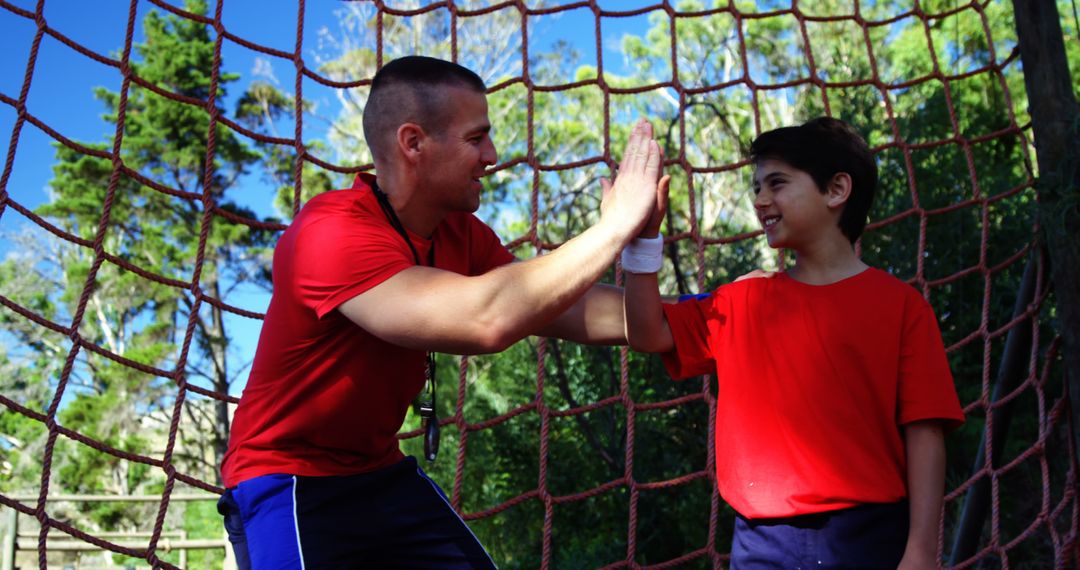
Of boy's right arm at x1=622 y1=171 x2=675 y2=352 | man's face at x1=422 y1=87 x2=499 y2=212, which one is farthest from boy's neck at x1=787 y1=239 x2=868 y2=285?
man's face at x1=422 y1=87 x2=499 y2=212

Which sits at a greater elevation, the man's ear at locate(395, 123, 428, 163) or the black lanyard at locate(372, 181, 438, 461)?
the man's ear at locate(395, 123, 428, 163)

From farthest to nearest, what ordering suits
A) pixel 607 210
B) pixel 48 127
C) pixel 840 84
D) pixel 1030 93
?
1. pixel 840 84
2. pixel 1030 93
3. pixel 48 127
4. pixel 607 210

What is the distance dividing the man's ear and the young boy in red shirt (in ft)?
1.21

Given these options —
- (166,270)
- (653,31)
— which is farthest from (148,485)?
(653,31)

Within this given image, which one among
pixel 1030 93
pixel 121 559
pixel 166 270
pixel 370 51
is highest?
pixel 370 51

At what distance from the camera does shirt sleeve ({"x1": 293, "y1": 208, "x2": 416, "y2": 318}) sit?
1435 millimetres

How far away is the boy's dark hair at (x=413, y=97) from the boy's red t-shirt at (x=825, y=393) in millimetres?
542

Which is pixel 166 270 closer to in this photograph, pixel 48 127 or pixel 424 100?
pixel 48 127

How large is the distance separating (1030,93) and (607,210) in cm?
164

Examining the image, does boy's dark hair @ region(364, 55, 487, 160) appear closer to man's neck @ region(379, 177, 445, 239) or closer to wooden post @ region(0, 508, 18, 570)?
man's neck @ region(379, 177, 445, 239)

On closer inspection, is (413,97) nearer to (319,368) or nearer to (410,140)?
(410,140)

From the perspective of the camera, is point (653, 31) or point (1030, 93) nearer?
point (1030, 93)

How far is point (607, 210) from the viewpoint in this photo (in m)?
1.53

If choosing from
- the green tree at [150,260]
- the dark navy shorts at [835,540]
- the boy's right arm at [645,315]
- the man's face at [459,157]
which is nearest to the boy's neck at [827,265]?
the boy's right arm at [645,315]
